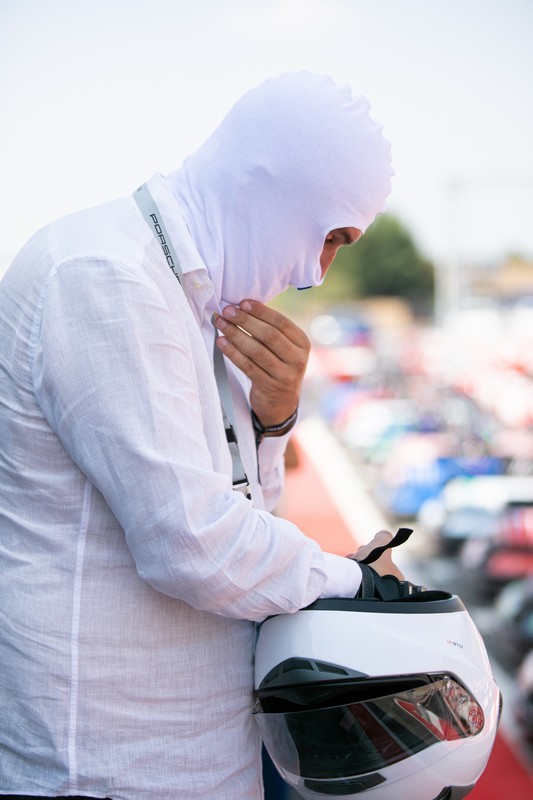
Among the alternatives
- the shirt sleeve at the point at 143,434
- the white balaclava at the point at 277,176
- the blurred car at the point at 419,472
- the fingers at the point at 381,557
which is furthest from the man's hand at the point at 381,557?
the blurred car at the point at 419,472

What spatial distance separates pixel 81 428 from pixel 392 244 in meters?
64.5

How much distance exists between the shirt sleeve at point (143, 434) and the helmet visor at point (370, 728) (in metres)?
0.23

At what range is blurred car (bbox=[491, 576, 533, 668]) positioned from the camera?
6422 millimetres

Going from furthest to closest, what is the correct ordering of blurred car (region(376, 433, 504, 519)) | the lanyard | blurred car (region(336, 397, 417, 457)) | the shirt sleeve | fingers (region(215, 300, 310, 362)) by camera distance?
blurred car (region(336, 397, 417, 457)) < blurred car (region(376, 433, 504, 519)) < fingers (region(215, 300, 310, 362)) < the lanyard < the shirt sleeve

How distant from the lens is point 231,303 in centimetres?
132

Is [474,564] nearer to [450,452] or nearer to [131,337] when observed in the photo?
[450,452]

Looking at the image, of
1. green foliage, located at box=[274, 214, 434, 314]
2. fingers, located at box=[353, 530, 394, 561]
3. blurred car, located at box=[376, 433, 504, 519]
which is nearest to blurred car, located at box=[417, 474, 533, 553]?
blurred car, located at box=[376, 433, 504, 519]

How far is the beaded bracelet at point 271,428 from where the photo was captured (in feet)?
4.96

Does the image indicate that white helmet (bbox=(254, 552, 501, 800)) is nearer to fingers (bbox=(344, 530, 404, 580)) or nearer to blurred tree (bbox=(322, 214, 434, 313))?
fingers (bbox=(344, 530, 404, 580))

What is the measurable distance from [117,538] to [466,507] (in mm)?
8598

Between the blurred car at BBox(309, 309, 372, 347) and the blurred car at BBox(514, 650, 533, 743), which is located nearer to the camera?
the blurred car at BBox(514, 650, 533, 743)

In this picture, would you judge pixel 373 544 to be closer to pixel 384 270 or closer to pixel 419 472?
pixel 419 472

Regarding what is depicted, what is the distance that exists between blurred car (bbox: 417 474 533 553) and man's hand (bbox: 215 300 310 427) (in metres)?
7.75

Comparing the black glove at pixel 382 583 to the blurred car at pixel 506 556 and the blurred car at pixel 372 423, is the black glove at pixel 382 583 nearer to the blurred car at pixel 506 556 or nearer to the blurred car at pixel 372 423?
the blurred car at pixel 506 556
